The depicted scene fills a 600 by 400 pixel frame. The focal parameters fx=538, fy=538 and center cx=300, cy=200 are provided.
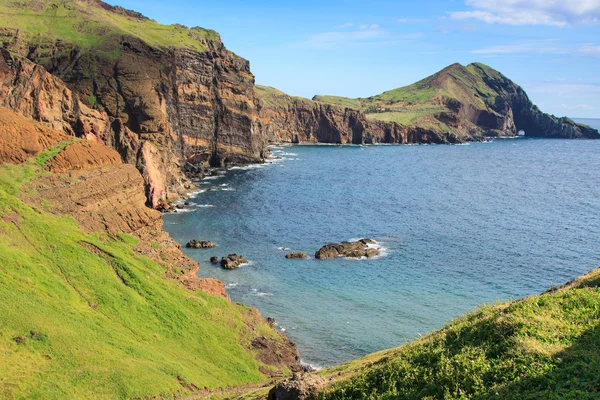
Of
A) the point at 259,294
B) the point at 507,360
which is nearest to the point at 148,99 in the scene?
the point at 259,294

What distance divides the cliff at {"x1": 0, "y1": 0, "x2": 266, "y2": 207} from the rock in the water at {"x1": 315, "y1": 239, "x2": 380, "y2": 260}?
119 feet

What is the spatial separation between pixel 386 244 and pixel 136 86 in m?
69.9

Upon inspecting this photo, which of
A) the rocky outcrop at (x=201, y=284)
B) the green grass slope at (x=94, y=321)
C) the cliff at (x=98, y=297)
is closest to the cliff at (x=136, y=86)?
the cliff at (x=98, y=297)

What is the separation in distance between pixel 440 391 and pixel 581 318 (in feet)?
24.7

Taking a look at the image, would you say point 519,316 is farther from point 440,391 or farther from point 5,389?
point 5,389

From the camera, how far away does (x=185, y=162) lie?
147625mm

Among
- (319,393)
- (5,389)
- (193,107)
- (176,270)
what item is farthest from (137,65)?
(319,393)

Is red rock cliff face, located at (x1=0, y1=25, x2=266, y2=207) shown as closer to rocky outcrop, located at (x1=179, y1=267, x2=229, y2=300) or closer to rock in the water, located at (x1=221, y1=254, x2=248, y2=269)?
rock in the water, located at (x1=221, y1=254, x2=248, y2=269)

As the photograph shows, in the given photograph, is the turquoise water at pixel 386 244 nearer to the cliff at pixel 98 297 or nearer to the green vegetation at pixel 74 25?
the cliff at pixel 98 297

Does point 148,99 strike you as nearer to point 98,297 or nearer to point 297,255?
point 297,255

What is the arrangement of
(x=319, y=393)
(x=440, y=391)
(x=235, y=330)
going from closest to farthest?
1. (x=440, y=391)
2. (x=319, y=393)
3. (x=235, y=330)

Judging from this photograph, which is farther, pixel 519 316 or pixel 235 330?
pixel 235 330

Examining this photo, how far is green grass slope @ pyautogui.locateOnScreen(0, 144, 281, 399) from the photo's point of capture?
97.6ft

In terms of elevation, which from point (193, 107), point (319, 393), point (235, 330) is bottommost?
point (235, 330)
